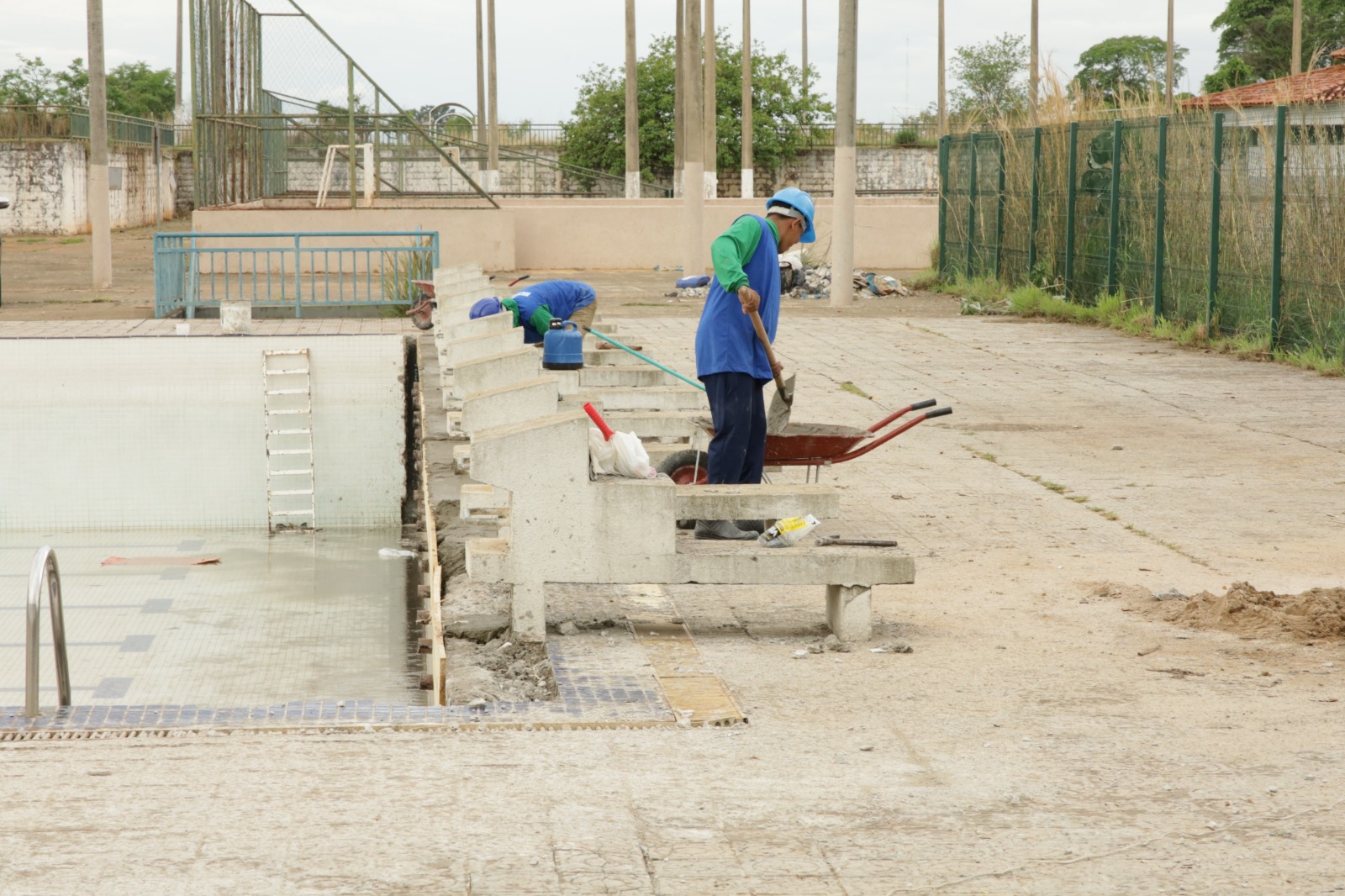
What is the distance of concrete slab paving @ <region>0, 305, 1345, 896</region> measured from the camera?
12.1ft

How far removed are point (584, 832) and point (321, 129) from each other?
2404 cm

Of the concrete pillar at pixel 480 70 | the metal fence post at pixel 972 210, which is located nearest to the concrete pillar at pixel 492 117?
the concrete pillar at pixel 480 70

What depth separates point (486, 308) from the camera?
1108cm

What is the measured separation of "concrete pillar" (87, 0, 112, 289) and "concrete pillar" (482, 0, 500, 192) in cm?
1874

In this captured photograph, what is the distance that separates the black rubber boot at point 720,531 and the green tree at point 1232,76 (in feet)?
179

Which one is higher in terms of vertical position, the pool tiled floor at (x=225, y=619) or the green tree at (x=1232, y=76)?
the green tree at (x=1232, y=76)

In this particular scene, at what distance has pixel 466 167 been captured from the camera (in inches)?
1806

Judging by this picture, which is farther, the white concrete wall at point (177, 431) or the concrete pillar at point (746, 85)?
the concrete pillar at point (746, 85)

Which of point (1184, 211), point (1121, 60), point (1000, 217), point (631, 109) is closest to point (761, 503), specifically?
point (1184, 211)

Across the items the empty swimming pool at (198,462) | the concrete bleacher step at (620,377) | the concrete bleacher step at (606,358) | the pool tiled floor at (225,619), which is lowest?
the pool tiled floor at (225,619)

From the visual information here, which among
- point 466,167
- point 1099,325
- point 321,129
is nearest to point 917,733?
point 1099,325

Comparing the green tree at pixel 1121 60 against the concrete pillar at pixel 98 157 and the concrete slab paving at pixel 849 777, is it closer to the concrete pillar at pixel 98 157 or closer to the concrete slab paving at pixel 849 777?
the concrete pillar at pixel 98 157

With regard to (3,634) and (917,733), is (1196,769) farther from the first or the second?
(3,634)

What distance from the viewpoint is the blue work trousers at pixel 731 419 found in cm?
707
